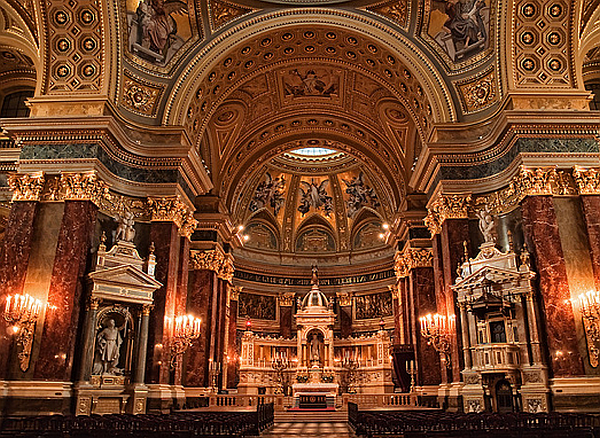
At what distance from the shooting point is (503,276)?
42.0 feet

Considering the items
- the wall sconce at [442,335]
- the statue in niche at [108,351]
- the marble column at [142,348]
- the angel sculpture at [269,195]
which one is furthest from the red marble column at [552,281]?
the angel sculpture at [269,195]

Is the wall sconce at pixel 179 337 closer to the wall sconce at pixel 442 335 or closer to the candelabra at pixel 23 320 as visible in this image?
the candelabra at pixel 23 320

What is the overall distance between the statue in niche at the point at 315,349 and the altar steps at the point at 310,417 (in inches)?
277

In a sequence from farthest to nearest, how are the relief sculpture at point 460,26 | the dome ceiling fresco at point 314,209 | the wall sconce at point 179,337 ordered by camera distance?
1. the dome ceiling fresco at point 314,209
2. the relief sculpture at point 460,26
3. the wall sconce at point 179,337

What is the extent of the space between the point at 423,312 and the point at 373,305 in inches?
432

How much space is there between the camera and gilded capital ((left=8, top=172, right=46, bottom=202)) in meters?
13.1

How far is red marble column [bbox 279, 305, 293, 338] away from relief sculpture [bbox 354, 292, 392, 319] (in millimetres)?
3981

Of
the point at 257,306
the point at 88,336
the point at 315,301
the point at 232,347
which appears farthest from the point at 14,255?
the point at 257,306

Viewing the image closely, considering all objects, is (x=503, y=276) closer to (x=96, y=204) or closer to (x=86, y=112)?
(x=96, y=204)

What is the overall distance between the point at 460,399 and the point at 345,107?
13.4 meters

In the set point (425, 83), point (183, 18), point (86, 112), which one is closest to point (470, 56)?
point (425, 83)

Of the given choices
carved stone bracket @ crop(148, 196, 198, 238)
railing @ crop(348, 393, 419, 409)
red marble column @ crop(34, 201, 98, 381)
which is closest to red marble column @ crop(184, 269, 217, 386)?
carved stone bracket @ crop(148, 196, 198, 238)

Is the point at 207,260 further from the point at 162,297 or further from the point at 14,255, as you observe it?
the point at 14,255

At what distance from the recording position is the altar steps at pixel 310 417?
16.8 meters
